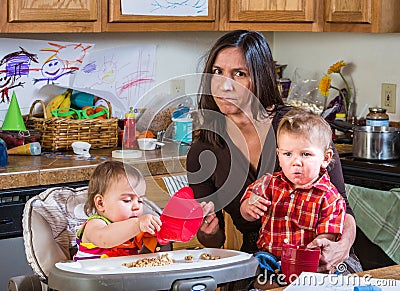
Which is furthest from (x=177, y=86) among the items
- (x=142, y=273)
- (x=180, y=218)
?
(x=142, y=273)

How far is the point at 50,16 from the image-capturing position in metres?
3.36

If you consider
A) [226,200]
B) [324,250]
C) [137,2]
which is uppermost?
[137,2]

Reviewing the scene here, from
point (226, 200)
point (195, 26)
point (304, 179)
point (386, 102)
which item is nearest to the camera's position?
point (226, 200)

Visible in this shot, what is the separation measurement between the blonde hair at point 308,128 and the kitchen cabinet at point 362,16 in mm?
1701

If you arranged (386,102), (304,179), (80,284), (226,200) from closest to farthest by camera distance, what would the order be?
(80,284) → (226,200) → (304,179) → (386,102)

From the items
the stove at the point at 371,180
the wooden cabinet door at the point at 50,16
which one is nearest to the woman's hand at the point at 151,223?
the wooden cabinet door at the point at 50,16

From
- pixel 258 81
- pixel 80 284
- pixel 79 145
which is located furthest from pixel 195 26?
pixel 80 284

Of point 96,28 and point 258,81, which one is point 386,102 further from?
point 258,81

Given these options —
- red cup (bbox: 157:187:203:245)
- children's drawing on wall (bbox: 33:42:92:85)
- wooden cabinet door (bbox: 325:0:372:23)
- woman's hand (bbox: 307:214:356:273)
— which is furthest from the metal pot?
red cup (bbox: 157:187:203:245)

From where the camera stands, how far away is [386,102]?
405 centimetres

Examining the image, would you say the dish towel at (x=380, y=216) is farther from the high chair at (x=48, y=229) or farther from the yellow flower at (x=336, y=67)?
the high chair at (x=48, y=229)

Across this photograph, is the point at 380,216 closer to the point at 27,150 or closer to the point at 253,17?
the point at 253,17

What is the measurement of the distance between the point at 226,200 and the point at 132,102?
6.95 ft

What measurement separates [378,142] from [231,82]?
5.57 ft
